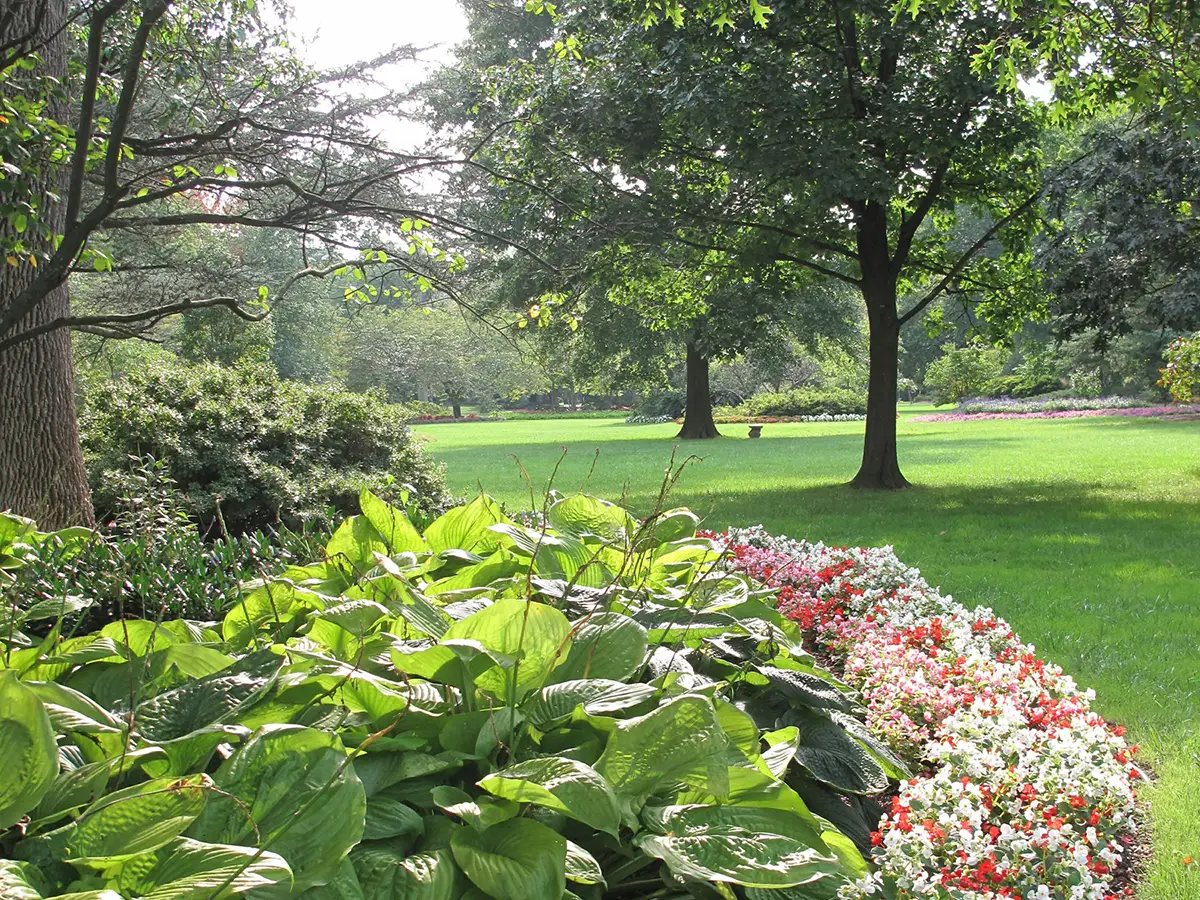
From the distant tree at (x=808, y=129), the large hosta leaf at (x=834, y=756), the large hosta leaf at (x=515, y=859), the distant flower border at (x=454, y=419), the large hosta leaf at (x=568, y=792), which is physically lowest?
the large hosta leaf at (x=834, y=756)

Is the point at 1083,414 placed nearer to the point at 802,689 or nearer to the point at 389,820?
the point at 802,689

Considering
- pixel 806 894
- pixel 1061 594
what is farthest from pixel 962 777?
pixel 1061 594

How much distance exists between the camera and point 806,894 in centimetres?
145

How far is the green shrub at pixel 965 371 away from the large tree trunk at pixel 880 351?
26.3 m

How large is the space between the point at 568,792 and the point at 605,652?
1.41 feet

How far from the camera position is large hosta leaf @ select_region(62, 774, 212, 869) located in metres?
1.06

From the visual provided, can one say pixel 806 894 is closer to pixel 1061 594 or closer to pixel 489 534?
pixel 489 534

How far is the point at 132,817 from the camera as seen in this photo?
1.09 meters

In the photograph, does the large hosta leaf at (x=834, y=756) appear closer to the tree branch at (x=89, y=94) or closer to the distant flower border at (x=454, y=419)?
the tree branch at (x=89, y=94)

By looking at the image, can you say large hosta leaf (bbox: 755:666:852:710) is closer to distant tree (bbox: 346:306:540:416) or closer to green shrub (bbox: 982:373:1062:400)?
green shrub (bbox: 982:373:1062:400)

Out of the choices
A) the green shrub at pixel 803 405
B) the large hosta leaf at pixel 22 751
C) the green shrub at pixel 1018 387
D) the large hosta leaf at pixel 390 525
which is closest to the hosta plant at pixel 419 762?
the large hosta leaf at pixel 22 751

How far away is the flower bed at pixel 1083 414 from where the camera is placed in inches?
1070

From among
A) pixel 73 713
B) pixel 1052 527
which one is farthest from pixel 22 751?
pixel 1052 527

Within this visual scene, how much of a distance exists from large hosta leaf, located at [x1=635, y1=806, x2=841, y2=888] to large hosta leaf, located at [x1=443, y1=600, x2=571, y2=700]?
0.30 m
